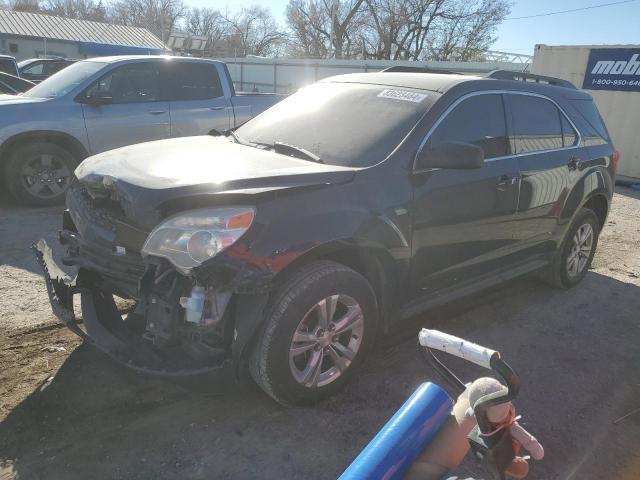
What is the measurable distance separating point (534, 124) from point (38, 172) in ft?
19.3

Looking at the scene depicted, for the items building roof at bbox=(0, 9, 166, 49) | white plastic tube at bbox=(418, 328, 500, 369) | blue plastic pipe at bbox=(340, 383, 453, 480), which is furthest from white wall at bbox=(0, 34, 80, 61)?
blue plastic pipe at bbox=(340, 383, 453, 480)

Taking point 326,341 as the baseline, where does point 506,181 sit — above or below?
above

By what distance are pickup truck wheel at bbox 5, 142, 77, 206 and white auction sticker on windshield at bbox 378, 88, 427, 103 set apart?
4621 millimetres

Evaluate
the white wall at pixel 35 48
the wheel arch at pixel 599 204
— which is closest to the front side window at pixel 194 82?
the wheel arch at pixel 599 204

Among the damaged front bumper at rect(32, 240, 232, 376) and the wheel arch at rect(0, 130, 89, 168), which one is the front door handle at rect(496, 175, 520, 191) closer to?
the damaged front bumper at rect(32, 240, 232, 376)

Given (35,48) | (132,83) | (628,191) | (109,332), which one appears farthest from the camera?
(35,48)

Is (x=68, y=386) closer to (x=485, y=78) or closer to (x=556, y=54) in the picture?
(x=485, y=78)

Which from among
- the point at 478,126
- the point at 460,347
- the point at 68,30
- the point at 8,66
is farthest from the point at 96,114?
the point at 68,30

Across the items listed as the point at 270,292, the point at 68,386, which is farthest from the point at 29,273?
the point at 270,292

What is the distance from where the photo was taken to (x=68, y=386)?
120 inches

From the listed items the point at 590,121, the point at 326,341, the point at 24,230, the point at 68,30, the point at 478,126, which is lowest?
the point at 24,230

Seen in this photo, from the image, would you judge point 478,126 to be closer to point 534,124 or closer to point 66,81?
point 534,124

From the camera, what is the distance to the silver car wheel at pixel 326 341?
108 inches

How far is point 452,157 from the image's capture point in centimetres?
309
